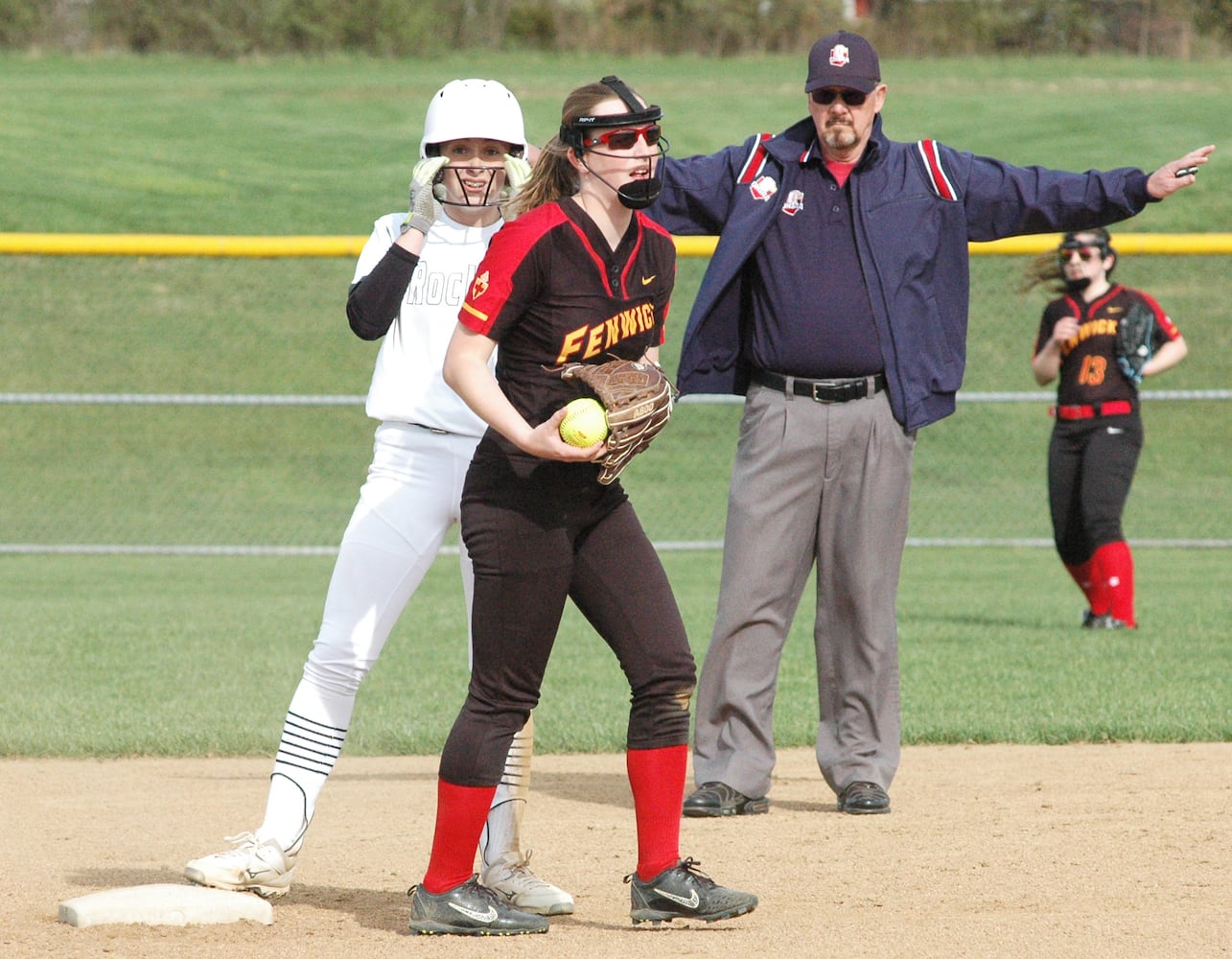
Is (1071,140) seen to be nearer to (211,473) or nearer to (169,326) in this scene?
(169,326)

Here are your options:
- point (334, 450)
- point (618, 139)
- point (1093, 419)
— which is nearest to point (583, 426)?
point (618, 139)

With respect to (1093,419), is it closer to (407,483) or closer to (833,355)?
(833,355)

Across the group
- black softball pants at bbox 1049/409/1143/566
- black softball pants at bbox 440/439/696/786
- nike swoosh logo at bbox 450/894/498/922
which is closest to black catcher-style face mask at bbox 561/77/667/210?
black softball pants at bbox 440/439/696/786

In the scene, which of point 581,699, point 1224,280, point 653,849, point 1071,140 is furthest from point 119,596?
point 1071,140

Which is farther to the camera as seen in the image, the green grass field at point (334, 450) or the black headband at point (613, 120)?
the green grass field at point (334, 450)

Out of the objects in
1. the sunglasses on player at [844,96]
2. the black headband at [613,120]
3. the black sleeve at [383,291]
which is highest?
the sunglasses on player at [844,96]

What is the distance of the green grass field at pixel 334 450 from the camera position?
725cm

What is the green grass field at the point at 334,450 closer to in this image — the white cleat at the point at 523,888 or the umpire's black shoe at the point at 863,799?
the umpire's black shoe at the point at 863,799

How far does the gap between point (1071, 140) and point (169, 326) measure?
14324 mm

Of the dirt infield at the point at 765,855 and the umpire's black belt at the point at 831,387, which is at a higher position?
the umpire's black belt at the point at 831,387

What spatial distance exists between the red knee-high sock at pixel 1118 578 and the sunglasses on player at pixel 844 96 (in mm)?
4060

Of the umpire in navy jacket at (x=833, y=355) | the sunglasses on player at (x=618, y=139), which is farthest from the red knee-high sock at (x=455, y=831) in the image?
the umpire in navy jacket at (x=833, y=355)

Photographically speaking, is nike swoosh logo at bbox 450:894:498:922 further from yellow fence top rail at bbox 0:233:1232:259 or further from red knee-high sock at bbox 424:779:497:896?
yellow fence top rail at bbox 0:233:1232:259

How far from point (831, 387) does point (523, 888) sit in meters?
1.95
